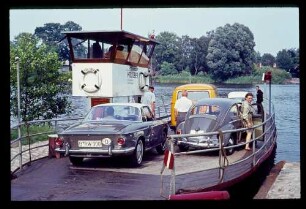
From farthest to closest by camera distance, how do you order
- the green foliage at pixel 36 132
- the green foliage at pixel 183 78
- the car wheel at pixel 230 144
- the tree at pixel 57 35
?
the green foliage at pixel 183 78 → the green foliage at pixel 36 132 → the tree at pixel 57 35 → the car wheel at pixel 230 144

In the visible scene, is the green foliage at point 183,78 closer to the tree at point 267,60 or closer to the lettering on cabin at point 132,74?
the tree at point 267,60

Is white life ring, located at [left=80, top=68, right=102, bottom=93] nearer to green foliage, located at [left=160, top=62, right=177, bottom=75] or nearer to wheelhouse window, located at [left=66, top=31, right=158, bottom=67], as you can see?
wheelhouse window, located at [left=66, top=31, right=158, bottom=67]

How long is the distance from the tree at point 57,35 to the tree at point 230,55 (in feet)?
15.1

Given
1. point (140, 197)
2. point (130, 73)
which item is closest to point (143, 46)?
point (130, 73)

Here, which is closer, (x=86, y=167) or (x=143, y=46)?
(x=86, y=167)

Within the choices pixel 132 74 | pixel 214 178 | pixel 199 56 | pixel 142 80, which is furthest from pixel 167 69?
pixel 214 178

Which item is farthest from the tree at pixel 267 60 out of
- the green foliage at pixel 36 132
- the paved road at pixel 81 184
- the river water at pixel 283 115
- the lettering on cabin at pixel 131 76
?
the green foliage at pixel 36 132

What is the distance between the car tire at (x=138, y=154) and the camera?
7551 mm

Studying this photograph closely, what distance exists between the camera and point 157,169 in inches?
294

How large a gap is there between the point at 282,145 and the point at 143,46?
588 cm

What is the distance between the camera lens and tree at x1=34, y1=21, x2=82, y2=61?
10.3 m

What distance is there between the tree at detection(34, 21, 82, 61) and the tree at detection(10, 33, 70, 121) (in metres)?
0.44
